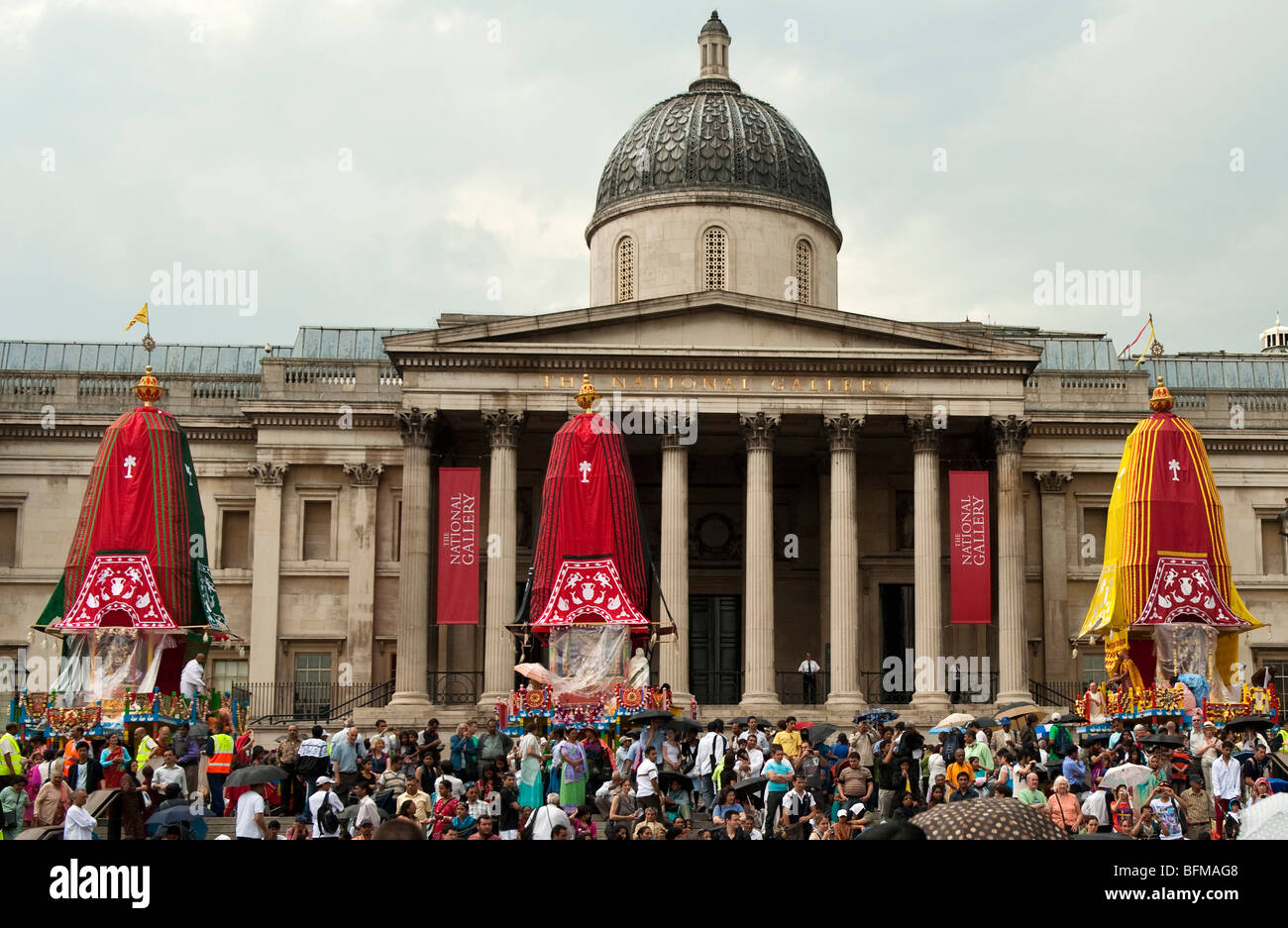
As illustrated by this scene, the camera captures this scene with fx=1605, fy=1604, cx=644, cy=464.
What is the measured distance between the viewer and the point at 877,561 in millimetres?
46219

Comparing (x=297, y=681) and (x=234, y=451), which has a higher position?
(x=234, y=451)

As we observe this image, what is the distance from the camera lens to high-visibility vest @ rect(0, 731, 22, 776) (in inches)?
891

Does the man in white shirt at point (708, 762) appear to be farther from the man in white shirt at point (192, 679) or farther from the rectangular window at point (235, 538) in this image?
the rectangular window at point (235, 538)

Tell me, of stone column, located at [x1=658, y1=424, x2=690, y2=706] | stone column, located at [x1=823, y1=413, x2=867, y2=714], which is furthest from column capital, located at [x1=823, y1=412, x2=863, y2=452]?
stone column, located at [x1=658, y1=424, x2=690, y2=706]

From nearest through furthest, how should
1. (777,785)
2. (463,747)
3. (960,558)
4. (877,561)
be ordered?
(777,785)
(463,747)
(960,558)
(877,561)

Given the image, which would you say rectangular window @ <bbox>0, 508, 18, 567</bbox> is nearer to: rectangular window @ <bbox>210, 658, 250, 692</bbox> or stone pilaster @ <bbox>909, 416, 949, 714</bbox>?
A: rectangular window @ <bbox>210, 658, 250, 692</bbox>

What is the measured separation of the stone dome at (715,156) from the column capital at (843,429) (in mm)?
9331

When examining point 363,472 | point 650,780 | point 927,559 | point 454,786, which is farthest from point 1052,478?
point 454,786

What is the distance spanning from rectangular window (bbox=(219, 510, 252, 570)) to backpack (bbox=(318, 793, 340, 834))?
96.0ft

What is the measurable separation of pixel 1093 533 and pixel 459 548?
64.6ft
